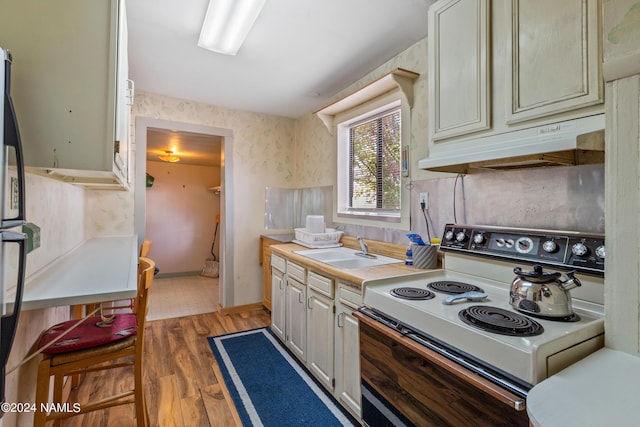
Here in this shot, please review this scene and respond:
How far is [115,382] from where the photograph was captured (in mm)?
2090

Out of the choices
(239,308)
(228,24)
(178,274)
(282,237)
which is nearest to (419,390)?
(228,24)

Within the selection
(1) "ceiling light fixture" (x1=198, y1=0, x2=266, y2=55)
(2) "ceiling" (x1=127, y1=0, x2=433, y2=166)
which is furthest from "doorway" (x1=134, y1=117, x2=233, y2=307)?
(1) "ceiling light fixture" (x1=198, y1=0, x2=266, y2=55)

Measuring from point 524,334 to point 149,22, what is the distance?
2.41 meters

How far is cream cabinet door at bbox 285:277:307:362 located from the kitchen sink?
255mm

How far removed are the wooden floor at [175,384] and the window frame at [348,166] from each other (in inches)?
60.2

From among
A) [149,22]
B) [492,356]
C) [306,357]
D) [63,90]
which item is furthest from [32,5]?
[306,357]

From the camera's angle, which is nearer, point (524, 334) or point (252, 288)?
point (524, 334)

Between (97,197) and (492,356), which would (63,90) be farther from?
(97,197)

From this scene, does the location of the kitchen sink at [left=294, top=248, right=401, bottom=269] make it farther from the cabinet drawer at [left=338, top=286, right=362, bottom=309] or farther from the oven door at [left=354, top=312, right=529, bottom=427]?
the oven door at [left=354, top=312, right=529, bottom=427]

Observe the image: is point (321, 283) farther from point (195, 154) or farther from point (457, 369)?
point (195, 154)

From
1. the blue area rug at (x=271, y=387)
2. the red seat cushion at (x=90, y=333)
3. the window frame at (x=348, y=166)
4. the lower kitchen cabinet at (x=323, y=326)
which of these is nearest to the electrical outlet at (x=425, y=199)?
the window frame at (x=348, y=166)

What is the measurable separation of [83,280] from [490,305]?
1679 mm

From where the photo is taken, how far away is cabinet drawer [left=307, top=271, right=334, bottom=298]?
6.07 ft

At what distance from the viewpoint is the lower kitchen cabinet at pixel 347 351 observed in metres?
1.62
